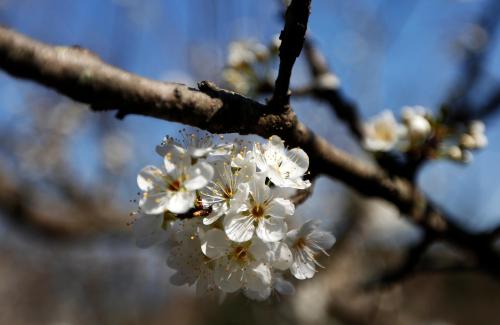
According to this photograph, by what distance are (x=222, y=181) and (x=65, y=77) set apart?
0.40 metres

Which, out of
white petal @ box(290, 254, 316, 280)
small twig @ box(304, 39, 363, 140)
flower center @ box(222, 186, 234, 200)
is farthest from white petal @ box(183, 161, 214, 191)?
small twig @ box(304, 39, 363, 140)

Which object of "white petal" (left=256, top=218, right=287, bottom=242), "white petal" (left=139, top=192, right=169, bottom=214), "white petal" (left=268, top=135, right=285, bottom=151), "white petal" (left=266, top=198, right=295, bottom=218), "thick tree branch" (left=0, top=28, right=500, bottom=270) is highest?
"thick tree branch" (left=0, top=28, right=500, bottom=270)

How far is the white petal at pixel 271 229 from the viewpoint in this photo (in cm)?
93

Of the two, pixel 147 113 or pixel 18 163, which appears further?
pixel 18 163

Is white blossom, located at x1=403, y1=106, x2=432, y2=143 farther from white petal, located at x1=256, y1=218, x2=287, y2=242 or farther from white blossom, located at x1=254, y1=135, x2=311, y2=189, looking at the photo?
white petal, located at x1=256, y1=218, x2=287, y2=242

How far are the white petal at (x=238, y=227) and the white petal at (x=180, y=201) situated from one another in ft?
0.27

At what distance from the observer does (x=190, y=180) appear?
906mm

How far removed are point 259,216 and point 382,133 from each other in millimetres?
1140

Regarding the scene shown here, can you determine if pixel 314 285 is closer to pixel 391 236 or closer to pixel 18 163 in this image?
pixel 391 236

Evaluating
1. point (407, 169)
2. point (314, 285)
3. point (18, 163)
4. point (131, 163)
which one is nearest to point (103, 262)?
point (131, 163)

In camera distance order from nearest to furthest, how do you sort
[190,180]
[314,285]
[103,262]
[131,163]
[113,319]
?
1. [190,180]
2. [314,285]
3. [131,163]
4. [103,262]
5. [113,319]

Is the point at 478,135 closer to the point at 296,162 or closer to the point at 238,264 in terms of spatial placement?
the point at 296,162

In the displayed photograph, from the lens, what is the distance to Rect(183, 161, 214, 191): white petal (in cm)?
90

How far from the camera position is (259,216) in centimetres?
98
